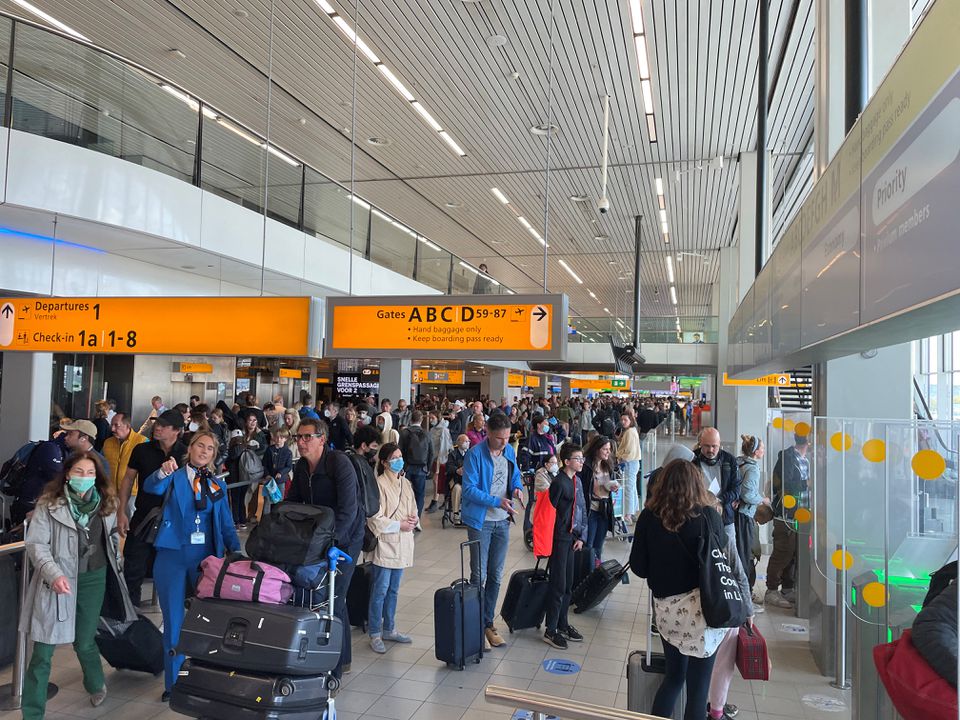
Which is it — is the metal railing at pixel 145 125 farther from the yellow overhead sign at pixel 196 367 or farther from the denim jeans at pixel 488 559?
the yellow overhead sign at pixel 196 367

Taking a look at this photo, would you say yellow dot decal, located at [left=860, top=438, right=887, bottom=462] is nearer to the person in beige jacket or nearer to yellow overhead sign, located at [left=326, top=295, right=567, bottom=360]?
yellow overhead sign, located at [left=326, top=295, right=567, bottom=360]

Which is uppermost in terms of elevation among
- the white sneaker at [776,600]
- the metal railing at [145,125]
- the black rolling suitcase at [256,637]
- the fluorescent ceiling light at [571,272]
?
the fluorescent ceiling light at [571,272]

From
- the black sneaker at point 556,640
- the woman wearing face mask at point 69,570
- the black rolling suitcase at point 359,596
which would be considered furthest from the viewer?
the black rolling suitcase at point 359,596

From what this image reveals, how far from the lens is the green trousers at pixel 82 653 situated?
395cm

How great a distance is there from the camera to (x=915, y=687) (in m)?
2.12

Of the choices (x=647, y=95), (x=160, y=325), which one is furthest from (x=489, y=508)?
(x=647, y=95)

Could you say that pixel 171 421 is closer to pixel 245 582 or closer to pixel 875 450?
pixel 245 582

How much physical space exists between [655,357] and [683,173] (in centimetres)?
1311

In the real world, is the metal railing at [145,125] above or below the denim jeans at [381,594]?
above

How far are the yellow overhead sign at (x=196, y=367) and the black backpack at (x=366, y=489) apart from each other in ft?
39.3

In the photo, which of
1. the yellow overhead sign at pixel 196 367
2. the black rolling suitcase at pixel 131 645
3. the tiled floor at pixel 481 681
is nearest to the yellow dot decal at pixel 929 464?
the tiled floor at pixel 481 681

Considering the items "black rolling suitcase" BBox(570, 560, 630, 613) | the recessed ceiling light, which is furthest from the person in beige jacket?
the recessed ceiling light

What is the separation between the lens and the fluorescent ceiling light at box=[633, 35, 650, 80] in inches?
312

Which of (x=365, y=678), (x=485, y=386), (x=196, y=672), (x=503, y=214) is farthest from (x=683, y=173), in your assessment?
(x=485, y=386)
